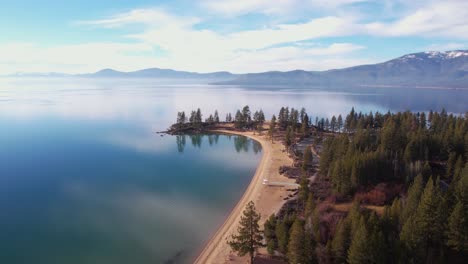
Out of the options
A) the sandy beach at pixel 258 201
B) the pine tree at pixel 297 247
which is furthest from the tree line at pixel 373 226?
the sandy beach at pixel 258 201

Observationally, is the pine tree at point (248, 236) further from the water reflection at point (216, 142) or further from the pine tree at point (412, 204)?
the water reflection at point (216, 142)

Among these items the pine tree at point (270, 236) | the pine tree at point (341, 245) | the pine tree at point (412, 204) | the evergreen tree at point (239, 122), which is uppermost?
the evergreen tree at point (239, 122)

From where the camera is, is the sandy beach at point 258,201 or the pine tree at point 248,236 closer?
the pine tree at point 248,236

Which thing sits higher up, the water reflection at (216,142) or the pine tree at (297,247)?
the pine tree at (297,247)

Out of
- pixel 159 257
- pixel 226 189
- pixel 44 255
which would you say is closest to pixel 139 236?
pixel 159 257

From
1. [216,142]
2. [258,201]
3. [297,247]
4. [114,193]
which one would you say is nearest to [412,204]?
[297,247]

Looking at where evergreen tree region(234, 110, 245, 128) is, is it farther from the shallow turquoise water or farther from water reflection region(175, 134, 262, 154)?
the shallow turquoise water

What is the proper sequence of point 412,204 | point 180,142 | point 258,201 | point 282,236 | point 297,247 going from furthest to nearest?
point 180,142 → point 258,201 → point 412,204 → point 282,236 → point 297,247

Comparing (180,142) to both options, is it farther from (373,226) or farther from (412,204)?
(373,226)
